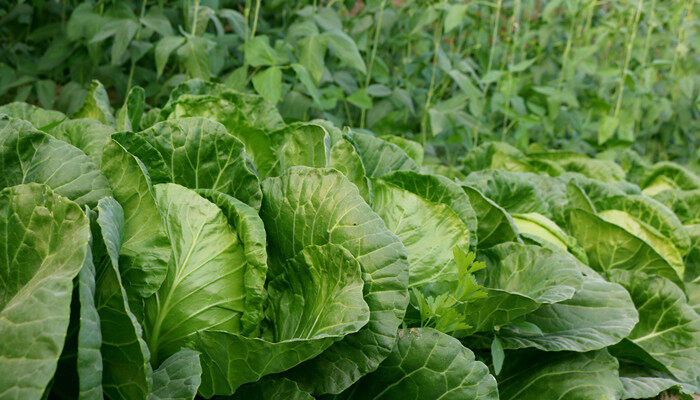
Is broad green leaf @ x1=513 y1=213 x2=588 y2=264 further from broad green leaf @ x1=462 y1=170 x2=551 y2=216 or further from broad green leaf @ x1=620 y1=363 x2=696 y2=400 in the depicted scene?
broad green leaf @ x1=620 y1=363 x2=696 y2=400

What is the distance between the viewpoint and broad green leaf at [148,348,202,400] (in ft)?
2.82

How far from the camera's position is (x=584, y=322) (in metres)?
1.38

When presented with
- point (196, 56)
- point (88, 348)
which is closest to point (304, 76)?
point (196, 56)

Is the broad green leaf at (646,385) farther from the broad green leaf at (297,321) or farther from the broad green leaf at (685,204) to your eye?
the broad green leaf at (685,204)

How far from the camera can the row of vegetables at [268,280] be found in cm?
85

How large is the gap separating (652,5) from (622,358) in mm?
3319

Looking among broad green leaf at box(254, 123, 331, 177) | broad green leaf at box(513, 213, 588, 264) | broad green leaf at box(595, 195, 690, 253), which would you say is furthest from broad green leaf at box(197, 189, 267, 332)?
broad green leaf at box(595, 195, 690, 253)

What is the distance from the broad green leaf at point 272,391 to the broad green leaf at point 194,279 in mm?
110

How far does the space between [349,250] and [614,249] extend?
3.76ft

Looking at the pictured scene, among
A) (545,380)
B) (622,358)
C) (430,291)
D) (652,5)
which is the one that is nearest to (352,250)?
(430,291)

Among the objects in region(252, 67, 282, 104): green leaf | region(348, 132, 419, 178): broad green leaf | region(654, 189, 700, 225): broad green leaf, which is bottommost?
region(654, 189, 700, 225): broad green leaf

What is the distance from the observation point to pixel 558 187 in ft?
7.09

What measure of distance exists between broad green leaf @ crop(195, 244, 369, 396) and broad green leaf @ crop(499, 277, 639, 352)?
468 mm

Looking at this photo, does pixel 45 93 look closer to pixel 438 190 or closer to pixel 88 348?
pixel 438 190
